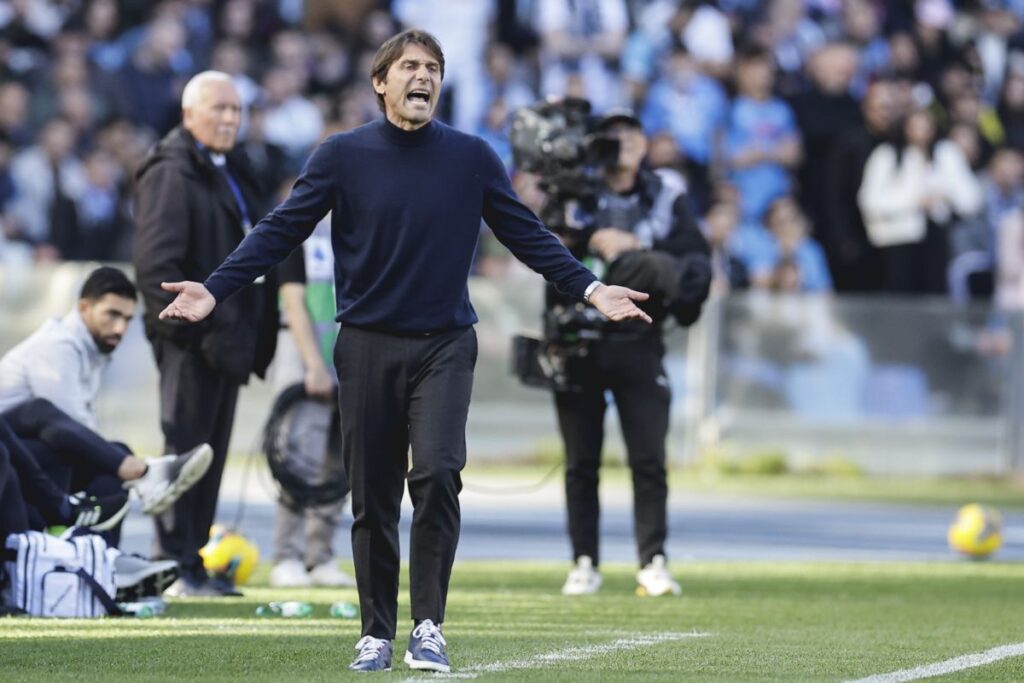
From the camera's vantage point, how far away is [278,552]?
11.9 m

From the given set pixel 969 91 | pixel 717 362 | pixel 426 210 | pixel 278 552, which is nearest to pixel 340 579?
pixel 278 552

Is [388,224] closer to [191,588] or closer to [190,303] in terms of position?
[190,303]

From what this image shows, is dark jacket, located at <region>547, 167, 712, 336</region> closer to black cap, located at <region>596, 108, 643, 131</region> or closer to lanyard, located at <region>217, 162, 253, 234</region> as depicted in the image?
black cap, located at <region>596, 108, 643, 131</region>

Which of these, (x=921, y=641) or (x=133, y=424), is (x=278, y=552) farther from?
(x=133, y=424)

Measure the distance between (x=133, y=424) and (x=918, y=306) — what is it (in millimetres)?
7626

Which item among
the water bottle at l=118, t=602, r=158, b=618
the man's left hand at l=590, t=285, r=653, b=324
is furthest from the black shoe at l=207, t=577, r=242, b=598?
the man's left hand at l=590, t=285, r=653, b=324

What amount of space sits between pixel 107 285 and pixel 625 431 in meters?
2.81

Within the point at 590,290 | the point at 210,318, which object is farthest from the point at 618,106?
the point at 590,290

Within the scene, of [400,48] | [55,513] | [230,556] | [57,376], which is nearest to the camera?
[400,48]

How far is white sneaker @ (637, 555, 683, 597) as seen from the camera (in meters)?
11.2

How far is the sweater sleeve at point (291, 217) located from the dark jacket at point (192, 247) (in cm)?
298

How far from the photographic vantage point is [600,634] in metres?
9.23

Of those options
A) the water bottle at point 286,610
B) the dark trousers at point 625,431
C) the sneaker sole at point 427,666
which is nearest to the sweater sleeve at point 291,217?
the sneaker sole at point 427,666

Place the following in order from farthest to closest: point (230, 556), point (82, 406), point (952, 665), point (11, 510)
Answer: point (230, 556), point (82, 406), point (11, 510), point (952, 665)
